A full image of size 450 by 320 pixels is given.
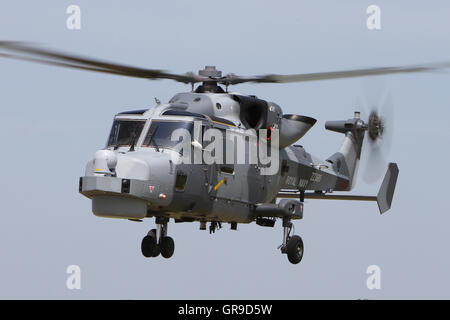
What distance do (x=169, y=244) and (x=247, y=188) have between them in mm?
2355

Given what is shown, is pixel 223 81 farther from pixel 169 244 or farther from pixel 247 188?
pixel 169 244

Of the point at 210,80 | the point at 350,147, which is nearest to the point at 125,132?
the point at 210,80

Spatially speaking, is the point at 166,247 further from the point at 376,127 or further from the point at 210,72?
the point at 376,127

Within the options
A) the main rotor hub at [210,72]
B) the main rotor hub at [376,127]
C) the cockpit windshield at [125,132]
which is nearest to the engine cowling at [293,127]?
the main rotor hub at [210,72]

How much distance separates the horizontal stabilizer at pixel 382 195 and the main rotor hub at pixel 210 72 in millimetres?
3794

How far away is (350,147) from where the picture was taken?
1019 inches

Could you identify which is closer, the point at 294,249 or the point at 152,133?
the point at 152,133

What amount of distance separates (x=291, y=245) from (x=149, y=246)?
3227 millimetres

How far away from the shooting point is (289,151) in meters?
22.8

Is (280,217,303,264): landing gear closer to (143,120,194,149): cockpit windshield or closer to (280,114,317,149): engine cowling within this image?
(280,114,317,149): engine cowling

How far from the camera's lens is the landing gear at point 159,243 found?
70.1 ft

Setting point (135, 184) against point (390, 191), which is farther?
point (390, 191)

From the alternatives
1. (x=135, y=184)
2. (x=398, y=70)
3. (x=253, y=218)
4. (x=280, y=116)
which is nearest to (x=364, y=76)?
(x=398, y=70)

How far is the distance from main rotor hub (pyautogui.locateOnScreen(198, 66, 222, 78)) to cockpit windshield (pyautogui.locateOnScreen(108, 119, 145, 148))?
2.61m
